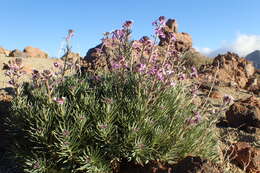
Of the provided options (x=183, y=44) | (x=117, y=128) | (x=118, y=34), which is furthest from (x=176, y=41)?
(x=117, y=128)

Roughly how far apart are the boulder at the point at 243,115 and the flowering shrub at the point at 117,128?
3947mm

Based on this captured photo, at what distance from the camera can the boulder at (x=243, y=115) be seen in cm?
806

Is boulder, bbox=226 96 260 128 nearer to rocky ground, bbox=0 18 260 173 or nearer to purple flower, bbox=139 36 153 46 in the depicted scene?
rocky ground, bbox=0 18 260 173

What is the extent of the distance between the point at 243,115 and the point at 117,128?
520cm

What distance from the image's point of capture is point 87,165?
3680mm

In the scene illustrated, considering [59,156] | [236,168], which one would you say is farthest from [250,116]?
[59,156]

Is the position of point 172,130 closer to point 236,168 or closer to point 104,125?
point 104,125

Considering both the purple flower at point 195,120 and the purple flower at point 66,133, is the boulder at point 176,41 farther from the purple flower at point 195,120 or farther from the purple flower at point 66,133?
the purple flower at point 66,133

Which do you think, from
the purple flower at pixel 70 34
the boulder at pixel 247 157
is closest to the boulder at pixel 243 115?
the boulder at pixel 247 157

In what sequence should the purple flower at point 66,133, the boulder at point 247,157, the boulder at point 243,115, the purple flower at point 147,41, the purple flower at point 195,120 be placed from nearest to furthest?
the purple flower at point 66,133 → the purple flower at point 147,41 → the purple flower at point 195,120 → the boulder at point 247,157 → the boulder at point 243,115

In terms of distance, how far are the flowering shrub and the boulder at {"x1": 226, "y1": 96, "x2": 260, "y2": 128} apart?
395 cm

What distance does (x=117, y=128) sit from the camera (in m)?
4.19

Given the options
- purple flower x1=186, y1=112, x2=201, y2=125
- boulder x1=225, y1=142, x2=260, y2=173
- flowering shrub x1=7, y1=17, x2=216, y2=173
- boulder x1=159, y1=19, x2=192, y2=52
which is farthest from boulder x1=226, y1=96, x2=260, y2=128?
purple flower x1=186, y1=112, x2=201, y2=125

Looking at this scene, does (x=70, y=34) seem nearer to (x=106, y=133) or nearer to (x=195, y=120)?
(x=106, y=133)
